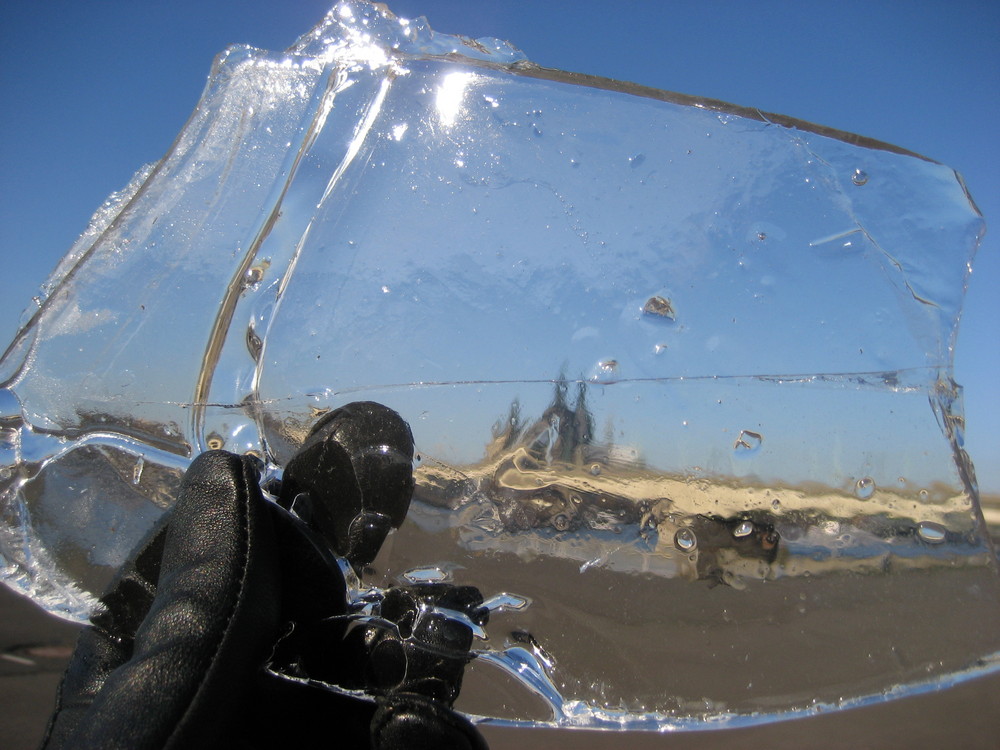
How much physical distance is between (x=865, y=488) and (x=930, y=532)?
9.5 inches

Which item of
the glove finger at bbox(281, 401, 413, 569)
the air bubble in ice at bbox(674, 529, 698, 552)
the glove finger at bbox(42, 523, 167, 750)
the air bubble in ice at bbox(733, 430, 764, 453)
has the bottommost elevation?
the glove finger at bbox(42, 523, 167, 750)

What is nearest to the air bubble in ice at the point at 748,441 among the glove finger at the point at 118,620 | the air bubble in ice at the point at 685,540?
the air bubble in ice at the point at 685,540

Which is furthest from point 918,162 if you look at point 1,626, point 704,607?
point 1,626

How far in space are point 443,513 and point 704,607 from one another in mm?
854

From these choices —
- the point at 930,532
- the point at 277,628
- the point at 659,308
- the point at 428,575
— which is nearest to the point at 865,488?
the point at 930,532

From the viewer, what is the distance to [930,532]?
1.74m

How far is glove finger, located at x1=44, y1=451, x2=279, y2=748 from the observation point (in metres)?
0.89

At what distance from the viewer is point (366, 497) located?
171 cm

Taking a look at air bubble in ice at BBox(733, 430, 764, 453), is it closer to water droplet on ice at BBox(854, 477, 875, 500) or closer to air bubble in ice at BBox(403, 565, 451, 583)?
water droplet on ice at BBox(854, 477, 875, 500)

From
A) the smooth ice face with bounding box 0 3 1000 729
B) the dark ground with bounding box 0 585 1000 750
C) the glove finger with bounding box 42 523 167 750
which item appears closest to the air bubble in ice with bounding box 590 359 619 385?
the smooth ice face with bounding box 0 3 1000 729

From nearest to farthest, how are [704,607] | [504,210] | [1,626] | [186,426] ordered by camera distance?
[704,607], [186,426], [504,210], [1,626]

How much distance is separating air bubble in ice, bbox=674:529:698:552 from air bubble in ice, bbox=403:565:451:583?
0.71 metres

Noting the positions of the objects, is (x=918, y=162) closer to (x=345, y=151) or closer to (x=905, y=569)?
(x=905, y=569)

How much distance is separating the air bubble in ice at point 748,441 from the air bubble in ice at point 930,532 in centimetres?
56
